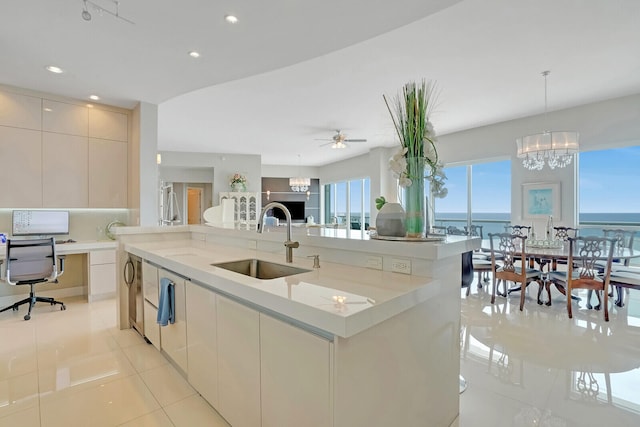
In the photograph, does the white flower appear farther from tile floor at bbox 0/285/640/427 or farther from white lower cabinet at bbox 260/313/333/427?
tile floor at bbox 0/285/640/427

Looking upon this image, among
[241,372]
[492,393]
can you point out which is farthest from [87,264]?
[492,393]

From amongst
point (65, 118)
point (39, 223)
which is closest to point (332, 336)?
point (65, 118)

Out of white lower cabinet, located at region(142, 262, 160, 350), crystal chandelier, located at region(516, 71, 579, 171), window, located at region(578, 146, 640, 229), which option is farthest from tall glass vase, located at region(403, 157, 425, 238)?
window, located at region(578, 146, 640, 229)

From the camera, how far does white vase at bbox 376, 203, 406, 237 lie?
1.82 m

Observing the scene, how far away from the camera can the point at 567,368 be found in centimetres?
248

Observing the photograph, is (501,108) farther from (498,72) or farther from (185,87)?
(185,87)

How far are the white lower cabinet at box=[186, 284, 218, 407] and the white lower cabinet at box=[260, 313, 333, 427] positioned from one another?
0.52 metres

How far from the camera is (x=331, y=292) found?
1.35m

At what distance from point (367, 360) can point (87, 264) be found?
16.3 feet

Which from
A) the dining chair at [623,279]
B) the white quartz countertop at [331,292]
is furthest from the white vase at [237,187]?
the dining chair at [623,279]

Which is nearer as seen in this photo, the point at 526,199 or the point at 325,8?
the point at 325,8

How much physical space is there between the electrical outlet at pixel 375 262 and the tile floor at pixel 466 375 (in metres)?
1.08

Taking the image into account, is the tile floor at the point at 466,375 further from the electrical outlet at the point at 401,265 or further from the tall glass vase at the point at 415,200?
the tall glass vase at the point at 415,200

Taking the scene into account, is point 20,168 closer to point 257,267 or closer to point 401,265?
point 257,267
